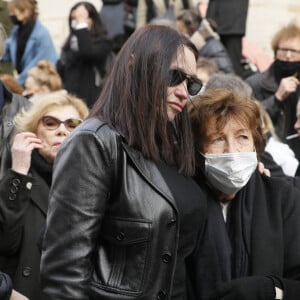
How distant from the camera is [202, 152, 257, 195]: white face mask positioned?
348 centimetres

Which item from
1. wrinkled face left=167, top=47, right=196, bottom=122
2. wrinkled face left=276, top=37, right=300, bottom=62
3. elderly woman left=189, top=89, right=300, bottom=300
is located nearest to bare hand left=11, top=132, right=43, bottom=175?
A: elderly woman left=189, top=89, right=300, bottom=300

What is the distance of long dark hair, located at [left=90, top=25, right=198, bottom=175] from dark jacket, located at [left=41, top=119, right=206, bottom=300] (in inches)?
2.8

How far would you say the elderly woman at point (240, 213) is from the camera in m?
3.45

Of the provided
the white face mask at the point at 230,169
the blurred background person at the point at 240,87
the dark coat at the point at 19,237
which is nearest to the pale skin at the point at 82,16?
the blurred background person at the point at 240,87

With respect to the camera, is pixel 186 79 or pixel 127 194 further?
pixel 186 79

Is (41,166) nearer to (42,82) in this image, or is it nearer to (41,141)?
(41,141)

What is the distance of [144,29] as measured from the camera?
330cm

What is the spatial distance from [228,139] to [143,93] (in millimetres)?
529

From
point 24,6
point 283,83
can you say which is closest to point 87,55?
point 24,6

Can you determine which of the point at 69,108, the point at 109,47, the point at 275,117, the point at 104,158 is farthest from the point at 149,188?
the point at 109,47

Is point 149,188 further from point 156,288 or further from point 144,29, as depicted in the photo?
point 144,29

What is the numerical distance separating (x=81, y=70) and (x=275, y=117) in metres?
2.57

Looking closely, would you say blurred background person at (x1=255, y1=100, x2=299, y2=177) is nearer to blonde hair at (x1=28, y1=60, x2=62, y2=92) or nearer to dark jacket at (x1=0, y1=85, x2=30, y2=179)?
dark jacket at (x1=0, y1=85, x2=30, y2=179)

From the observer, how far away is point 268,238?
3520mm
